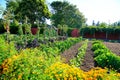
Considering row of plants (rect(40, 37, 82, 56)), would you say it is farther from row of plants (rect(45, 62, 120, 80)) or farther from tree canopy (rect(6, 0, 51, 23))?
tree canopy (rect(6, 0, 51, 23))

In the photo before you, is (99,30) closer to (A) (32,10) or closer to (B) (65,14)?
(A) (32,10)

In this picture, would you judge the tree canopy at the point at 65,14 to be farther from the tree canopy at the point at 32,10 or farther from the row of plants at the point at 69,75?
the row of plants at the point at 69,75

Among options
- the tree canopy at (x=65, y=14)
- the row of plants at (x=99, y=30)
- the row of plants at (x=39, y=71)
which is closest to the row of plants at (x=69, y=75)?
the row of plants at (x=39, y=71)

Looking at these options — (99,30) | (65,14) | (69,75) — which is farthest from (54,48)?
(65,14)

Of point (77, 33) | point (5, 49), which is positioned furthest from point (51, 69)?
point (77, 33)

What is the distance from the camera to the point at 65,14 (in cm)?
6469

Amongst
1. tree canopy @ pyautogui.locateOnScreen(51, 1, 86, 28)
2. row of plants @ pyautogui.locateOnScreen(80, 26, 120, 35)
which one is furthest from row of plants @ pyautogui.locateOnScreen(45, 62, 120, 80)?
tree canopy @ pyautogui.locateOnScreen(51, 1, 86, 28)

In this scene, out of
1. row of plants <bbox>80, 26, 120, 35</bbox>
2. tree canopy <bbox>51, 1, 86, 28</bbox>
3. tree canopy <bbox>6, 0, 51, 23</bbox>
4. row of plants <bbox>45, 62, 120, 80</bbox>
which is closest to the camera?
row of plants <bbox>45, 62, 120, 80</bbox>

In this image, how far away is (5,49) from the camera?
7.50 m

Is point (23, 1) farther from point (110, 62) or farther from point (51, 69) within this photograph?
point (51, 69)

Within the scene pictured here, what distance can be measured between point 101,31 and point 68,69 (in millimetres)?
36386

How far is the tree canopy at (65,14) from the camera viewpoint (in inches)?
2490

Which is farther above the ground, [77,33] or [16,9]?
[16,9]

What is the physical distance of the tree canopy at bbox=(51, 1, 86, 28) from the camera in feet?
207
